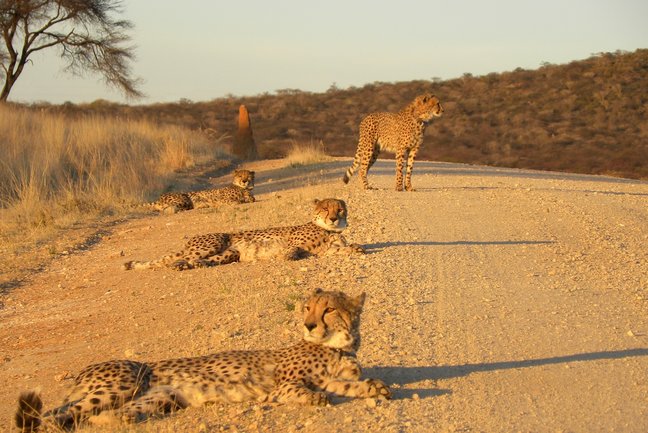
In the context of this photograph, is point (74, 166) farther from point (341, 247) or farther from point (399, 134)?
point (341, 247)

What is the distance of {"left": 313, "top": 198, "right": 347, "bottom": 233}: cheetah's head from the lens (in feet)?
25.3

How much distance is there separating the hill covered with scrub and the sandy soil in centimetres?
1625

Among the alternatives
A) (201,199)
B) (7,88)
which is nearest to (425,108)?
(201,199)

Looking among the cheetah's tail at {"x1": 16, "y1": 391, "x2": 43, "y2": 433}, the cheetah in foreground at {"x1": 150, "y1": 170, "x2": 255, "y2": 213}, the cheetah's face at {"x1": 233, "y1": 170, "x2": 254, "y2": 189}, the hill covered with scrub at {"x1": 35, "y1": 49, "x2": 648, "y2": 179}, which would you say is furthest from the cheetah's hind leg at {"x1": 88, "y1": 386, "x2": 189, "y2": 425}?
the hill covered with scrub at {"x1": 35, "y1": 49, "x2": 648, "y2": 179}

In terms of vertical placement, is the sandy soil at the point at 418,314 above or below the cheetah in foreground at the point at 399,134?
below

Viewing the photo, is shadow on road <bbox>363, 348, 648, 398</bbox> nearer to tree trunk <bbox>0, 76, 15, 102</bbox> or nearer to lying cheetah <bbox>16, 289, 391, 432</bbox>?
lying cheetah <bbox>16, 289, 391, 432</bbox>

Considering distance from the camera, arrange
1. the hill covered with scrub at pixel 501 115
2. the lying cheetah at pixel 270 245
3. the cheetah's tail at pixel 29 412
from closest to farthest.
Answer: the cheetah's tail at pixel 29 412 < the lying cheetah at pixel 270 245 < the hill covered with scrub at pixel 501 115

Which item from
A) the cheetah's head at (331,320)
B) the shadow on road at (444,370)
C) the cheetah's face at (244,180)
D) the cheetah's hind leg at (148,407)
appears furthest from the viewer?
the cheetah's face at (244,180)

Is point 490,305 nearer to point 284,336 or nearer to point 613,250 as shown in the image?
point 284,336

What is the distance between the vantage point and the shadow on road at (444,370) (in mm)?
4492

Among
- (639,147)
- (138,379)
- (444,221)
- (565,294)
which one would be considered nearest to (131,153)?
(444,221)

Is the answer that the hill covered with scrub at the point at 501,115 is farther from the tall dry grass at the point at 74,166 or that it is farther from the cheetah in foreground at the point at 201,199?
the cheetah in foreground at the point at 201,199

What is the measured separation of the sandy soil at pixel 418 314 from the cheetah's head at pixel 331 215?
10.9 inches

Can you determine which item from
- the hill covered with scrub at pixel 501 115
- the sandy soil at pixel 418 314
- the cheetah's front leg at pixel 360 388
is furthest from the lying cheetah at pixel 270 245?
the hill covered with scrub at pixel 501 115
